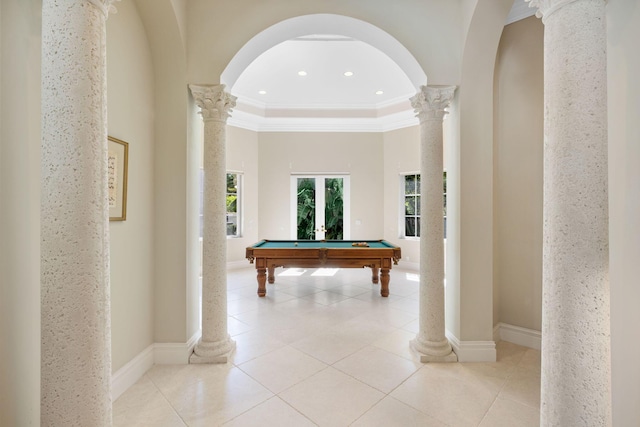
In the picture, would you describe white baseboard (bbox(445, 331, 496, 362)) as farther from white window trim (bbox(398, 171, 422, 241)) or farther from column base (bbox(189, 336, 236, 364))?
white window trim (bbox(398, 171, 422, 241))

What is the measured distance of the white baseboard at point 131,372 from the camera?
230cm

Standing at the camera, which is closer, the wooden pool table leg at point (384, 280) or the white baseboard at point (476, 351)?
the white baseboard at point (476, 351)

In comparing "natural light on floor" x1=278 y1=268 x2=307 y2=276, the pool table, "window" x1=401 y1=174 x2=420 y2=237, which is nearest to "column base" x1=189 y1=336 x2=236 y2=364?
the pool table

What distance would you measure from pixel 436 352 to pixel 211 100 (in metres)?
3.46

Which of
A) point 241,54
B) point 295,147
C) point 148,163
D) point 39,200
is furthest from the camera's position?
point 295,147

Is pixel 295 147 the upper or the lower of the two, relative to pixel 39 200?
upper

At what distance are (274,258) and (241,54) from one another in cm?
311

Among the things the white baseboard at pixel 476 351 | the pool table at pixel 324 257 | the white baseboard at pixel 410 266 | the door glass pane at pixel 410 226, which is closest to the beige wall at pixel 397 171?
the white baseboard at pixel 410 266

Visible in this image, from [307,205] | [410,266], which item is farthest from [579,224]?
[307,205]

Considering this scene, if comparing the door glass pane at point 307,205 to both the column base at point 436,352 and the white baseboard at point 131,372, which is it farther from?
the white baseboard at point 131,372

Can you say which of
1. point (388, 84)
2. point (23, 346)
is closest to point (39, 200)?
point (23, 346)

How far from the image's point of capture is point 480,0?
8.44 feet

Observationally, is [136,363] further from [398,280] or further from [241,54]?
[398,280]

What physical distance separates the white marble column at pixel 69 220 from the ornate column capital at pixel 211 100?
59.1 inches
